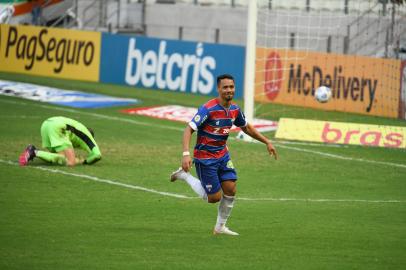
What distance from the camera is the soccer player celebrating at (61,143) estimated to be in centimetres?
1858

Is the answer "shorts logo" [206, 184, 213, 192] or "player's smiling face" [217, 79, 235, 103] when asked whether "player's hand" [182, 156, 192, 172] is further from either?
"player's smiling face" [217, 79, 235, 103]

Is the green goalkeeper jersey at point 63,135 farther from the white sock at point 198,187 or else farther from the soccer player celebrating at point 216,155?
the soccer player celebrating at point 216,155

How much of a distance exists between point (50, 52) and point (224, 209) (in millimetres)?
23433

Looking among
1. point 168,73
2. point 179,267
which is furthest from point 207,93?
point 179,267

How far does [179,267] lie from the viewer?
11023mm

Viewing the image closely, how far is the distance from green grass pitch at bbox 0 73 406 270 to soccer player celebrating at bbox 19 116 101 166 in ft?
0.81

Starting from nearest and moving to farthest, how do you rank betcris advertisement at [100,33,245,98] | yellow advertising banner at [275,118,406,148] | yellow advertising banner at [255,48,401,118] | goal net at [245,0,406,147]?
yellow advertising banner at [275,118,406,148], goal net at [245,0,406,147], yellow advertising banner at [255,48,401,118], betcris advertisement at [100,33,245,98]

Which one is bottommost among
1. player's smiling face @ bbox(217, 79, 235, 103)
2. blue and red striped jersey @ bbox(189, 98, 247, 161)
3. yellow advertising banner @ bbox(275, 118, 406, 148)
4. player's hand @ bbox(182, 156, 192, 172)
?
yellow advertising banner @ bbox(275, 118, 406, 148)

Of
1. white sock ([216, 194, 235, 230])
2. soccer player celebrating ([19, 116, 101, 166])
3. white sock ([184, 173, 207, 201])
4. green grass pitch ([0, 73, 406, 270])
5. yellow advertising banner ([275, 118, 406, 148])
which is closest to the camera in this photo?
green grass pitch ([0, 73, 406, 270])

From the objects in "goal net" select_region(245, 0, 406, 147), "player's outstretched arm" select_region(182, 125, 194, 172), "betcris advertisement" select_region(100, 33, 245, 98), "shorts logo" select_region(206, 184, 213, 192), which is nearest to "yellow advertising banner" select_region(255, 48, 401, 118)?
"goal net" select_region(245, 0, 406, 147)

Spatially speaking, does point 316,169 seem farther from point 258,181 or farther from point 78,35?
point 78,35

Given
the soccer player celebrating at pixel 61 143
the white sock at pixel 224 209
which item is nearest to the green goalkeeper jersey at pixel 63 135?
the soccer player celebrating at pixel 61 143

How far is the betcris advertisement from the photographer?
104 feet

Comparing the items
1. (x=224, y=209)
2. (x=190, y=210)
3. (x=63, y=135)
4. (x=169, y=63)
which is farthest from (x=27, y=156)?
(x=169, y=63)
